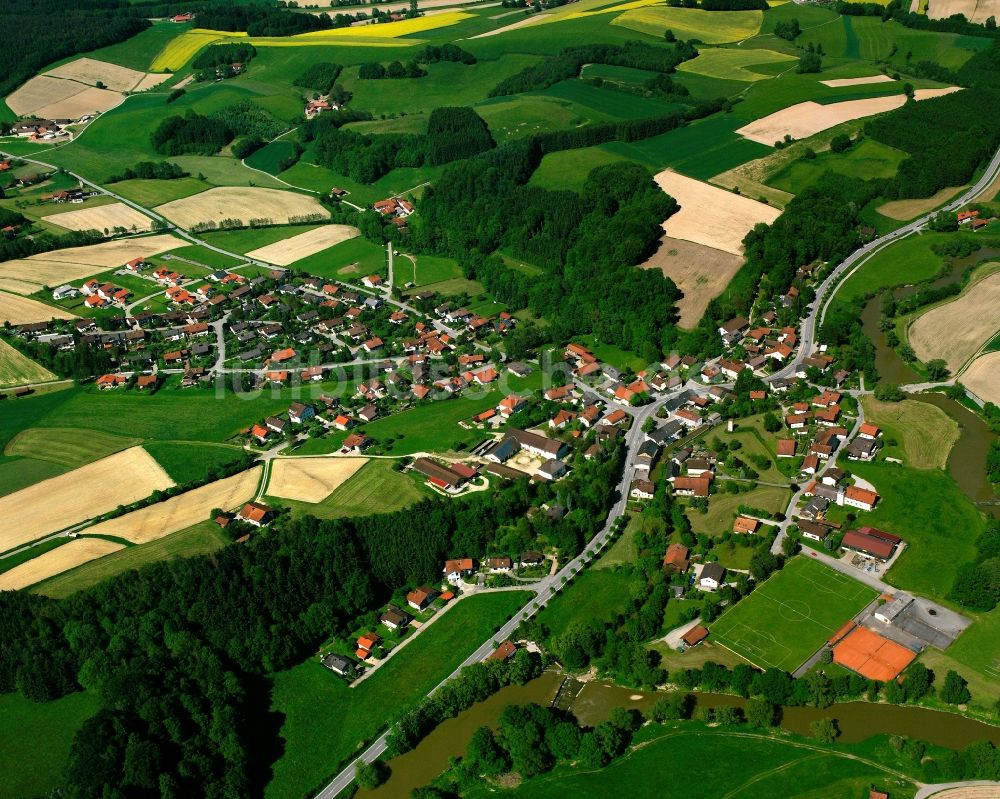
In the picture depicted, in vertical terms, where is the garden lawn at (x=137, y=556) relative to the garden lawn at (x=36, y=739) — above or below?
above

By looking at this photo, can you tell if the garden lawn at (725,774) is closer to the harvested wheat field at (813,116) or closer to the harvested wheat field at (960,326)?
the harvested wheat field at (960,326)

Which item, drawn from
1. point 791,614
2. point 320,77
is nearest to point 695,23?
point 320,77

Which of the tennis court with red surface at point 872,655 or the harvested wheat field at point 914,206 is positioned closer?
the tennis court with red surface at point 872,655

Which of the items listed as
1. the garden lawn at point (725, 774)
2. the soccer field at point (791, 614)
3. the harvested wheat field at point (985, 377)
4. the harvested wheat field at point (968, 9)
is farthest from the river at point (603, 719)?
the harvested wheat field at point (968, 9)

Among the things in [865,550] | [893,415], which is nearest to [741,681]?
[865,550]

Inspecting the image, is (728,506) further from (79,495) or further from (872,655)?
(79,495)

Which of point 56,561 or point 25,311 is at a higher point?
point 25,311
